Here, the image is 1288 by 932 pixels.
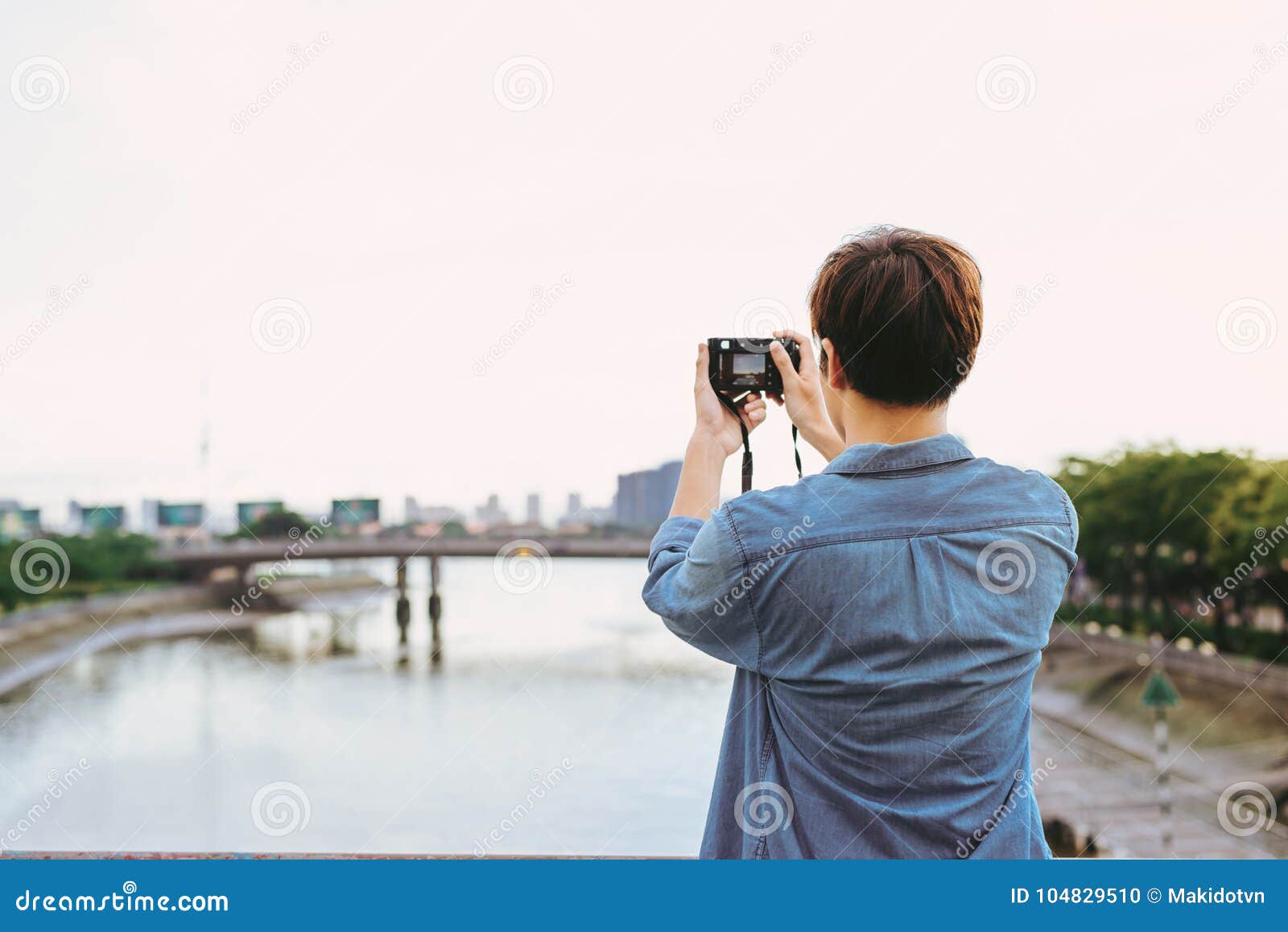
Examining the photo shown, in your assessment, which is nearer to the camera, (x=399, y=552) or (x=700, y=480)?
(x=700, y=480)

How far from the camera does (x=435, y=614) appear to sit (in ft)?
56.3

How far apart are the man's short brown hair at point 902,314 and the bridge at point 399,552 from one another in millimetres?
8432

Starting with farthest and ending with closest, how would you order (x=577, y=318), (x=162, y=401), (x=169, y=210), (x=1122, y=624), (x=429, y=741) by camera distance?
(x=162, y=401), (x=1122, y=624), (x=429, y=741), (x=169, y=210), (x=577, y=318)

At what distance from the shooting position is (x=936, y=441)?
2.25 feet

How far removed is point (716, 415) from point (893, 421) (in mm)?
175

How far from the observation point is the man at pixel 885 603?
64cm

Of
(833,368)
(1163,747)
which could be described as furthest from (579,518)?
(833,368)

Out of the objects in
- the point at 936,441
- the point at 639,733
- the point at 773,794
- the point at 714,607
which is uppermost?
the point at 936,441

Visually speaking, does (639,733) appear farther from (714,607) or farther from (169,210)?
(714,607)

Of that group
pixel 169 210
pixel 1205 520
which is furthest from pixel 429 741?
pixel 1205 520

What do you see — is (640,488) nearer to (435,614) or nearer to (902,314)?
(902,314)

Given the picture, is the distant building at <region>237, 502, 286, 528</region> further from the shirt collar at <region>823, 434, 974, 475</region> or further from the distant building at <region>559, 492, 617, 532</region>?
the shirt collar at <region>823, 434, 974, 475</region>

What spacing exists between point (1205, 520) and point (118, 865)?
15.9 m

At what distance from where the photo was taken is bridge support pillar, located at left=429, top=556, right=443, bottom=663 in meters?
16.5
